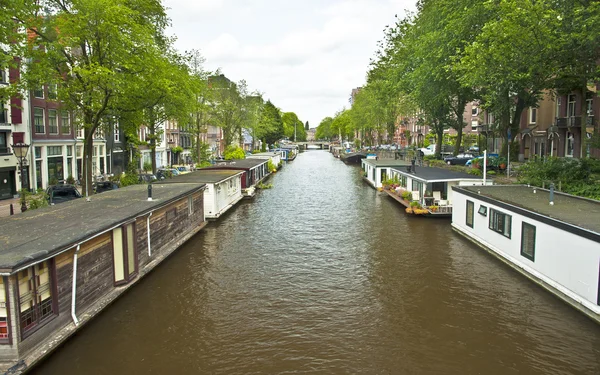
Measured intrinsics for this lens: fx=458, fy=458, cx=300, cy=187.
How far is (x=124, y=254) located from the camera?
1549 cm

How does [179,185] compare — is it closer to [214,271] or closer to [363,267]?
[214,271]

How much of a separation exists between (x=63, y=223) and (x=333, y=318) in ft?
29.3

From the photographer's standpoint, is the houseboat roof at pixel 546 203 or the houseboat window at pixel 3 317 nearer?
the houseboat window at pixel 3 317

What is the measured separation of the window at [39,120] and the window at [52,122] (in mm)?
888

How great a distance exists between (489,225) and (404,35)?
104 ft

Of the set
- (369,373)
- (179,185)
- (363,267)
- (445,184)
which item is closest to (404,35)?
(445,184)

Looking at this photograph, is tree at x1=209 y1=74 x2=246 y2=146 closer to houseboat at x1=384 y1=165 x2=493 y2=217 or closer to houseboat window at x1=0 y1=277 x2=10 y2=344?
houseboat at x1=384 y1=165 x2=493 y2=217

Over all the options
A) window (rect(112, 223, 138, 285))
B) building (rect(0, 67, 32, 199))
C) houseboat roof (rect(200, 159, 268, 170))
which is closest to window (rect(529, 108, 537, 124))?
houseboat roof (rect(200, 159, 268, 170))

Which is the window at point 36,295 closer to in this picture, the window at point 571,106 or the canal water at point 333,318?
the canal water at point 333,318

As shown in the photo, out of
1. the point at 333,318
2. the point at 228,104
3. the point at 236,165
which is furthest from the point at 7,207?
the point at 228,104

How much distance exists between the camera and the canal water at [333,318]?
445 inches

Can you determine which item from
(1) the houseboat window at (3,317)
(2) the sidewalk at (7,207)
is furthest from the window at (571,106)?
(1) the houseboat window at (3,317)

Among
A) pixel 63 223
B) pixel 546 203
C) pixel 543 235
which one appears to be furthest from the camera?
pixel 546 203

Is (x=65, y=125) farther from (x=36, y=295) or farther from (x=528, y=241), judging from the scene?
(x=528, y=241)
